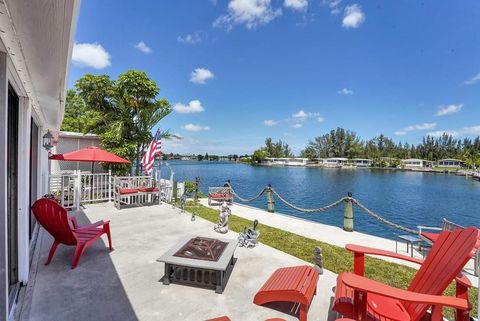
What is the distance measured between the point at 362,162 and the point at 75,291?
99864 mm

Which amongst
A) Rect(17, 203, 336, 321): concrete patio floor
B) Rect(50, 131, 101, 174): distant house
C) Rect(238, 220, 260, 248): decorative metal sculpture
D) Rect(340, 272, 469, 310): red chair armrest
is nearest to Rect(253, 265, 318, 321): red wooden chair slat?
Rect(17, 203, 336, 321): concrete patio floor

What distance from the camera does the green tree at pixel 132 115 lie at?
43.5ft

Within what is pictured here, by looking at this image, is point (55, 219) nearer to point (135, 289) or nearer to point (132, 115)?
point (135, 289)

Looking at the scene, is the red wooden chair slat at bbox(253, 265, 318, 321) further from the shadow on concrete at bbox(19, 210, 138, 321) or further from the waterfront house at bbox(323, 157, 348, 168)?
the waterfront house at bbox(323, 157, 348, 168)

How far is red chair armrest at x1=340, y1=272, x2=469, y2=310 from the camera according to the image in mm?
1891

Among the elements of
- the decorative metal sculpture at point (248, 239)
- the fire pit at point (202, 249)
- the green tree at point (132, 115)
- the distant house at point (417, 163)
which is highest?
the green tree at point (132, 115)

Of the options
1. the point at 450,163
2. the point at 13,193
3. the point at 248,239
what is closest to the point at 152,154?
the point at 248,239

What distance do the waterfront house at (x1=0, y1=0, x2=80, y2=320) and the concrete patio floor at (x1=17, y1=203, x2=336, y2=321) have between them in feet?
1.41

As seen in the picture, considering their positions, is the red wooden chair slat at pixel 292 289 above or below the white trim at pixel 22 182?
below

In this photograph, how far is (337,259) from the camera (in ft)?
16.0

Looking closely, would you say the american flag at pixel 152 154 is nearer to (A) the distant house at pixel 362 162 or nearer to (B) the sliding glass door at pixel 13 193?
(B) the sliding glass door at pixel 13 193

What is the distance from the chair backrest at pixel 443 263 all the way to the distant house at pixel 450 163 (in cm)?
10472

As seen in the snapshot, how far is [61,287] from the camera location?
3441mm

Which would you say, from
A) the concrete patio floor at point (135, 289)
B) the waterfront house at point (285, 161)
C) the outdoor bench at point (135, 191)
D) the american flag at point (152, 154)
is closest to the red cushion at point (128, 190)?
the outdoor bench at point (135, 191)
